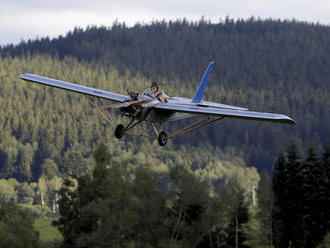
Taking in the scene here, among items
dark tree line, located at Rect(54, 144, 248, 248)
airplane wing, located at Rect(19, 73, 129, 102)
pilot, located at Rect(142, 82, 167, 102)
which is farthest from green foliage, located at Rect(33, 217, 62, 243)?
pilot, located at Rect(142, 82, 167, 102)

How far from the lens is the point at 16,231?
10838 cm

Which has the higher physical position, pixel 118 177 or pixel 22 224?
pixel 118 177

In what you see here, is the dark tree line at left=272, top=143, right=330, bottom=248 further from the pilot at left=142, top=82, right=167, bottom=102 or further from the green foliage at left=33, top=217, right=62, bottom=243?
the green foliage at left=33, top=217, right=62, bottom=243

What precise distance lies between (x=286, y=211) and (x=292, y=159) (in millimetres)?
7862

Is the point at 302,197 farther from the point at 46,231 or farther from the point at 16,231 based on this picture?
the point at 46,231

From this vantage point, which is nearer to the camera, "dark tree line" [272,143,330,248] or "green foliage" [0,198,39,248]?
"dark tree line" [272,143,330,248]

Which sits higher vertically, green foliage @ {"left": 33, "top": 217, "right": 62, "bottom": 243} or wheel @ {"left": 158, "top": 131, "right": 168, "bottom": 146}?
wheel @ {"left": 158, "top": 131, "right": 168, "bottom": 146}

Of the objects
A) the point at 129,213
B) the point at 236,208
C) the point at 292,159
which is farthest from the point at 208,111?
the point at 236,208

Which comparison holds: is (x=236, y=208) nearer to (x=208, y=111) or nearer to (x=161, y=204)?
(x=161, y=204)

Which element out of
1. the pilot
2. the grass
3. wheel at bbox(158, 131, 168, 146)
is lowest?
the grass

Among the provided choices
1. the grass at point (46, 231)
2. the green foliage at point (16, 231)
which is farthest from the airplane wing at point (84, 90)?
the grass at point (46, 231)

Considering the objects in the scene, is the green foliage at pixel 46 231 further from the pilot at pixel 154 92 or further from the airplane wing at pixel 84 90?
the pilot at pixel 154 92

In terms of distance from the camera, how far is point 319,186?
9231cm

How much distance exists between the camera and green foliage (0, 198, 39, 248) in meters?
106
